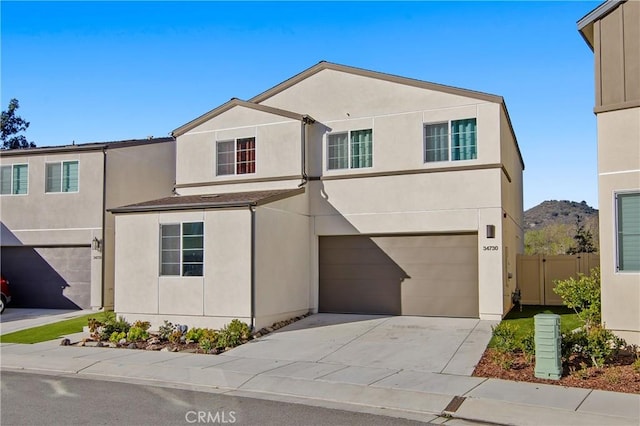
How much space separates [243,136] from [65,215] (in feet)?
25.5

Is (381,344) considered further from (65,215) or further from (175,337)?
(65,215)

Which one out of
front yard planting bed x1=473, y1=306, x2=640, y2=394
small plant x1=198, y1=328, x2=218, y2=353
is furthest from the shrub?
front yard planting bed x1=473, y1=306, x2=640, y2=394

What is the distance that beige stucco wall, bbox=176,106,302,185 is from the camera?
18.2 metres

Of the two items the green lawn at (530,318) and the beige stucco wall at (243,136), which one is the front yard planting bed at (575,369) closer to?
the green lawn at (530,318)

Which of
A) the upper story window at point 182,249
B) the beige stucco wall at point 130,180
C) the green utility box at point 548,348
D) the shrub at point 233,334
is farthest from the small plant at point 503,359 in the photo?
the beige stucco wall at point 130,180

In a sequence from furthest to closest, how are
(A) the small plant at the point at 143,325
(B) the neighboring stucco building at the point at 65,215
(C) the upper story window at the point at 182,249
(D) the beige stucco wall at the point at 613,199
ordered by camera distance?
(B) the neighboring stucco building at the point at 65,215, (C) the upper story window at the point at 182,249, (A) the small plant at the point at 143,325, (D) the beige stucco wall at the point at 613,199

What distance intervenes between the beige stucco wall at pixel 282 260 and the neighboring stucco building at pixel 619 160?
314 inches

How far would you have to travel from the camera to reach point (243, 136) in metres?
18.8

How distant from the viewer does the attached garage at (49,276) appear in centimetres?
2112

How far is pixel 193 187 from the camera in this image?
63.7ft

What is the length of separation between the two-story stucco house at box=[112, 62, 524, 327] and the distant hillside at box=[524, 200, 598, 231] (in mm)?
36791

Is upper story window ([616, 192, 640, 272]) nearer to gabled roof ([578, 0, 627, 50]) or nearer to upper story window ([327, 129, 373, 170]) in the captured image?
gabled roof ([578, 0, 627, 50])

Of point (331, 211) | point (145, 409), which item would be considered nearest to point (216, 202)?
point (331, 211)

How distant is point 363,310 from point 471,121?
20.9 feet
